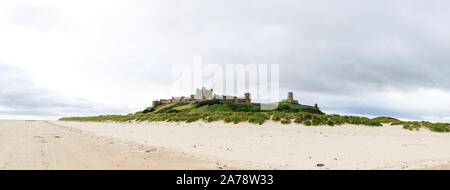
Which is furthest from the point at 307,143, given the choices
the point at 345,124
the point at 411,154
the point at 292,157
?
A: the point at 345,124

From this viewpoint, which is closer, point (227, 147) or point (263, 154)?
point (263, 154)

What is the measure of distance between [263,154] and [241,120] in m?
14.7

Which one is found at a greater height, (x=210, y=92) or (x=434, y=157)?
(x=210, y=92)

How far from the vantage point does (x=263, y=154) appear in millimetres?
9422

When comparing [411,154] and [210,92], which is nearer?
[411,154]

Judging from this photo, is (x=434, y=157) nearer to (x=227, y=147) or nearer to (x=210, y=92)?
(x=227, y=147)

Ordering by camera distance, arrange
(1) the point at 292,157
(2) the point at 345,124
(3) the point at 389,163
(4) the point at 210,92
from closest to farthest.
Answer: (3) the point at 389,163 → (1) the point at 292,157 → (2) the point at 345,124 → (4) the point at 210,92

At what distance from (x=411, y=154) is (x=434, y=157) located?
0.70m
